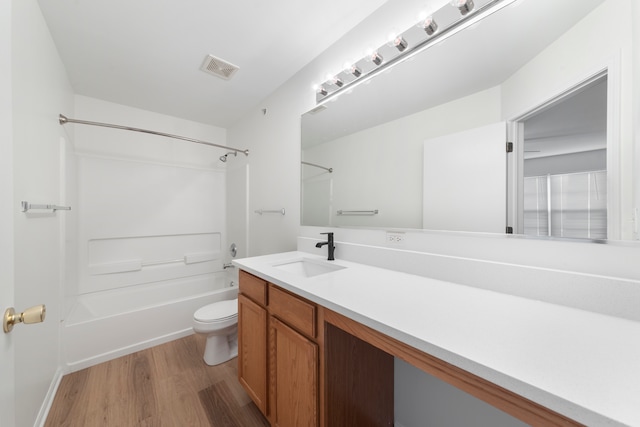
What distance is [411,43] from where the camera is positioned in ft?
4.07

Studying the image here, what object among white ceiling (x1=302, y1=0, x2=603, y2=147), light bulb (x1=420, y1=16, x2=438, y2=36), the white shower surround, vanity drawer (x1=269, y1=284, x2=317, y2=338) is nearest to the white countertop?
vanity drawer (x1=269, y1=284, x2=317, y2=338)

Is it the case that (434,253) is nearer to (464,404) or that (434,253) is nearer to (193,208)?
(464,404)

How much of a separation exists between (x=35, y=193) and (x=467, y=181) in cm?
229

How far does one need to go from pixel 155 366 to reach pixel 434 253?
2.22 metres

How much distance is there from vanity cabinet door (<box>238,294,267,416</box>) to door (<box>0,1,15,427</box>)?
814 mm

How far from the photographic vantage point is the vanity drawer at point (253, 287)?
1223mm

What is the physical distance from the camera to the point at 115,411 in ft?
4.56

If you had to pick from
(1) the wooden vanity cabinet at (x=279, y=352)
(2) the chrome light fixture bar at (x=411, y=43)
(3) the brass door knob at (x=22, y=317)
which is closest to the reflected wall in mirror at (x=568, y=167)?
(2) the chrome light fixture bar at (x=411, y=43)

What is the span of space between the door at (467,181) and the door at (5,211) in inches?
57.8

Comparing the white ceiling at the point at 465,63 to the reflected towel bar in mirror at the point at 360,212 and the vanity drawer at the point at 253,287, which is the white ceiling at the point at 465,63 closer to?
the reflected towel bar in mirror at the point at 360,212

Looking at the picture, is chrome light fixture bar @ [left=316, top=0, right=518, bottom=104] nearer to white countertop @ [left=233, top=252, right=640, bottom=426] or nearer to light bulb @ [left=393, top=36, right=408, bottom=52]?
light bulb @ [left=393, top=36, right=408, bottom=52]

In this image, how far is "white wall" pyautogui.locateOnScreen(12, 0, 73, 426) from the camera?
1.07 meters

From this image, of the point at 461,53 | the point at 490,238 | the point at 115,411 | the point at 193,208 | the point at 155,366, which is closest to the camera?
the point at 490,238

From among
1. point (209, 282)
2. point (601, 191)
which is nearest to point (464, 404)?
point (601, 191)
